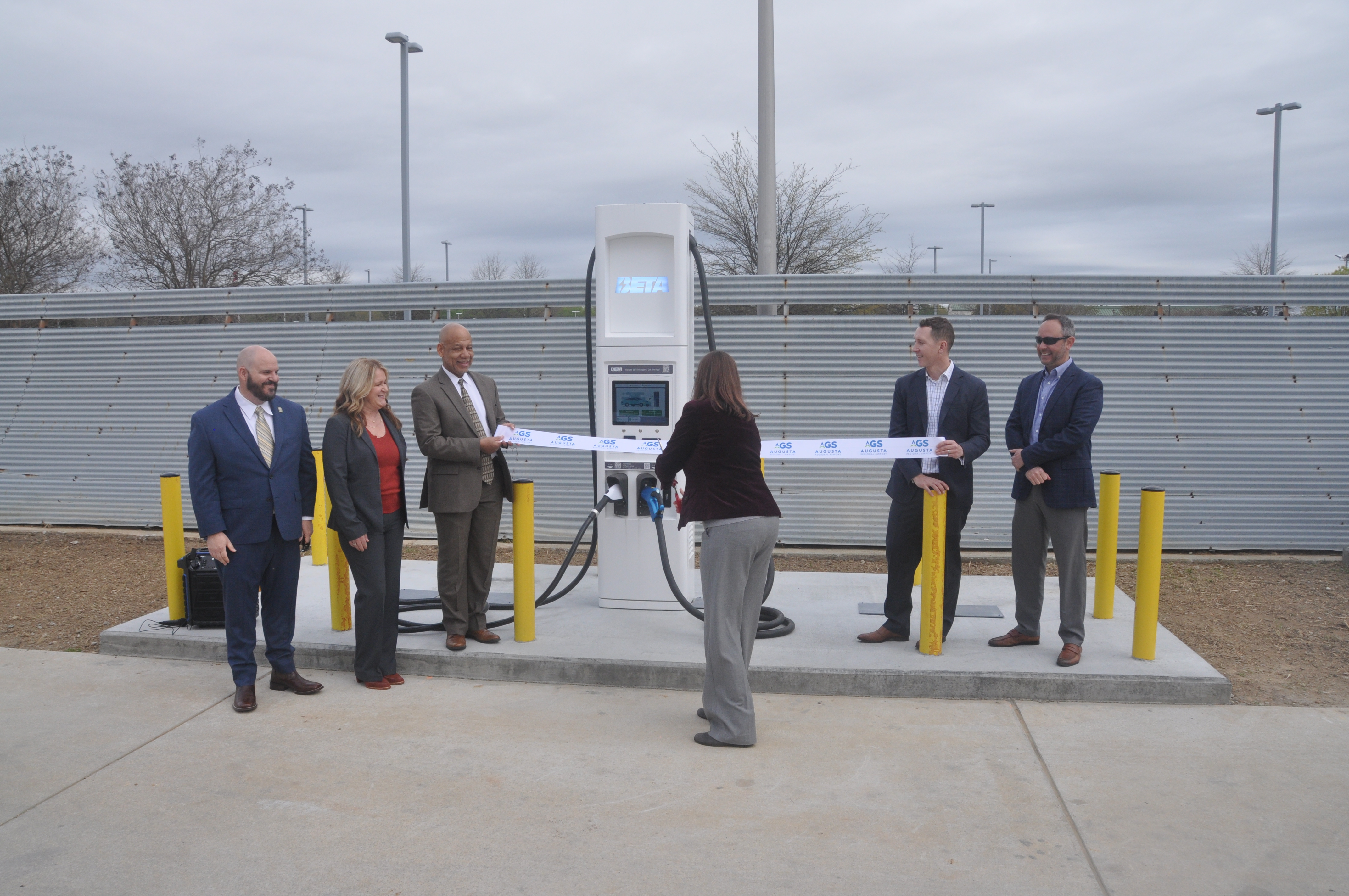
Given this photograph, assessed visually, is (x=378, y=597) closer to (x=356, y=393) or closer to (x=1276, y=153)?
(x=356, y=393)

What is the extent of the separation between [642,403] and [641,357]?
1.00 ft

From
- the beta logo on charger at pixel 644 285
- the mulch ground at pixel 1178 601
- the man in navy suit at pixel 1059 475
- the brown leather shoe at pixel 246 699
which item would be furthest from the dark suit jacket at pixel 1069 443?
the brown leather shoe at pixel 246 699

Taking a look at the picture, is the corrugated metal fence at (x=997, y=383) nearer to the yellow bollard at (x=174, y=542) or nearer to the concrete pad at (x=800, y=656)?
the concrete pad at (x=800, y=656)

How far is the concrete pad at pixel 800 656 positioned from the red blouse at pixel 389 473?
3.02 ft

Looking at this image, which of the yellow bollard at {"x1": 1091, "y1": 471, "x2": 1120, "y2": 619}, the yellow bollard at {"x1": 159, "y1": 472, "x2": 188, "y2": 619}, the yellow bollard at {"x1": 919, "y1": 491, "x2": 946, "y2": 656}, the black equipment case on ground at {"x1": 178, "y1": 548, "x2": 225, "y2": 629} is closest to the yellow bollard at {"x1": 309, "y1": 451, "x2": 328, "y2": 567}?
the yellow bollard at {"x1": 159, "y1": 472, "x2": 188, "y2": 619}

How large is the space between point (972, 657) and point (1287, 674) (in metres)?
1.90

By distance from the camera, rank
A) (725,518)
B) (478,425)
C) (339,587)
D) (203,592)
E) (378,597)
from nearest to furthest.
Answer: (725,518)
(378,597)
(478,425)
(339,587)
(203,592)

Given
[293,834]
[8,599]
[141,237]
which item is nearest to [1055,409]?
[293,834]

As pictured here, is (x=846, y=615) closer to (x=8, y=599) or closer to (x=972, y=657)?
(x=972, y=657)

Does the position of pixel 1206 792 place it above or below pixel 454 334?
below

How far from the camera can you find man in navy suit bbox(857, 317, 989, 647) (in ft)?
17.8

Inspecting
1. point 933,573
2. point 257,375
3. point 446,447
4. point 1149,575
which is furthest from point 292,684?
point 1149,575

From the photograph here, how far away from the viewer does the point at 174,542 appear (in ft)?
20.5

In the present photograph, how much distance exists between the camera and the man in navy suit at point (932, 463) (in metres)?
5.44
